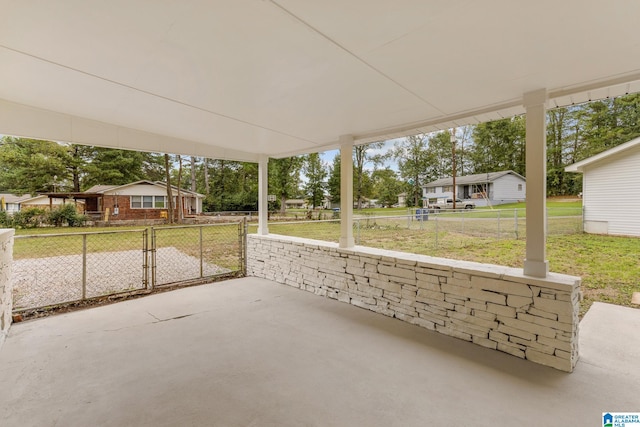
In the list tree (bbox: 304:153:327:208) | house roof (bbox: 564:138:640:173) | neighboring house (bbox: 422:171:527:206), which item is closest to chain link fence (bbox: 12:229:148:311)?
neighboring house (bbox: 422:171:527:206)

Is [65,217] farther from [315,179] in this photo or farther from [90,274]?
[315,179]

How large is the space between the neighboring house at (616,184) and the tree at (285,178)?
12932 millimetres

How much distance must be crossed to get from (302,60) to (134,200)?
1434cm

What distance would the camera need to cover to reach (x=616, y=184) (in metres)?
4.51

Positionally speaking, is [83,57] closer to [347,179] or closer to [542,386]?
[347,179]

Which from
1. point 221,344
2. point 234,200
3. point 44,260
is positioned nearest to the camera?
point 221,344

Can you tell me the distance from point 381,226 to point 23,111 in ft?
Answer: 28.3

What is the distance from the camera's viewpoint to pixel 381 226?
9.45 metres

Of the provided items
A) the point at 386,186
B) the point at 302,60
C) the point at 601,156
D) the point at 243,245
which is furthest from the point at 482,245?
the point at 302,60

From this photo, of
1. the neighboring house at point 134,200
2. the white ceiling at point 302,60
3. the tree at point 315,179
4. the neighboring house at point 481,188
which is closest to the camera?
the white ceiling at point 302,60

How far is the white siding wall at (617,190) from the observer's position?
4.35m

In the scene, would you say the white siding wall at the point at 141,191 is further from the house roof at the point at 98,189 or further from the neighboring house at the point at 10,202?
the neighboring house at the point at 10,202

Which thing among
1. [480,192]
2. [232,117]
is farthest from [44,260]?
[480,192]

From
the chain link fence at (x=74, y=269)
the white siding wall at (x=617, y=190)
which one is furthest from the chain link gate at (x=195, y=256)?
the white siding wall at (x=617, y=190)
